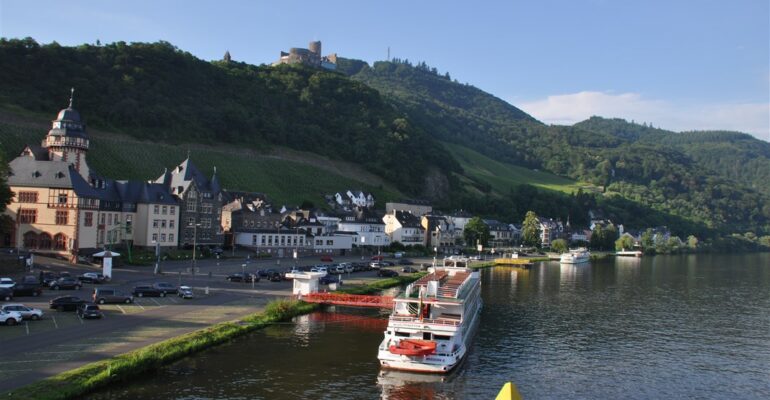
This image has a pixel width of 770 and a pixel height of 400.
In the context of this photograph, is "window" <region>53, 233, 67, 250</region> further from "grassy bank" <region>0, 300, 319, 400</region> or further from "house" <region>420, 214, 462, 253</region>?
"house" <region>420, 214, 462, 253</region>

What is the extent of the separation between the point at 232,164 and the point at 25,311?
104 metres

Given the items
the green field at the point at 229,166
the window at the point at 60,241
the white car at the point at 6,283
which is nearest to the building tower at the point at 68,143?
the window at the point at 60,241

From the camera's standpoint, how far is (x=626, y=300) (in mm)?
72938

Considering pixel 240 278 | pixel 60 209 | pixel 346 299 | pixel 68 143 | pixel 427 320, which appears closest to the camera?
pixel 427 320

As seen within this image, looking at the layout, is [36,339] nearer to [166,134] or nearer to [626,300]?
[626,300]

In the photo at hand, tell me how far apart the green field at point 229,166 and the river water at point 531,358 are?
243 ft

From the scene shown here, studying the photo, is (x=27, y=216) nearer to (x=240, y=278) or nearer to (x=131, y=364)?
Result: (x=240, y=278)

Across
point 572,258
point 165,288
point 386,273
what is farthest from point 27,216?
point 572,258

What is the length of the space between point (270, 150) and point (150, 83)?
1365 inches

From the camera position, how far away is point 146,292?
52594 mm

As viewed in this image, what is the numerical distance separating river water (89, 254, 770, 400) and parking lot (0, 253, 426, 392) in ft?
11.5

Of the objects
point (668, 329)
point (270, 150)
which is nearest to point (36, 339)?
point (668, 329)

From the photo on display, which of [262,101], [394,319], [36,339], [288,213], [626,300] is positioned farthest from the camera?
[262,101]

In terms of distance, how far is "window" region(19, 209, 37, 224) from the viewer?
230ft
